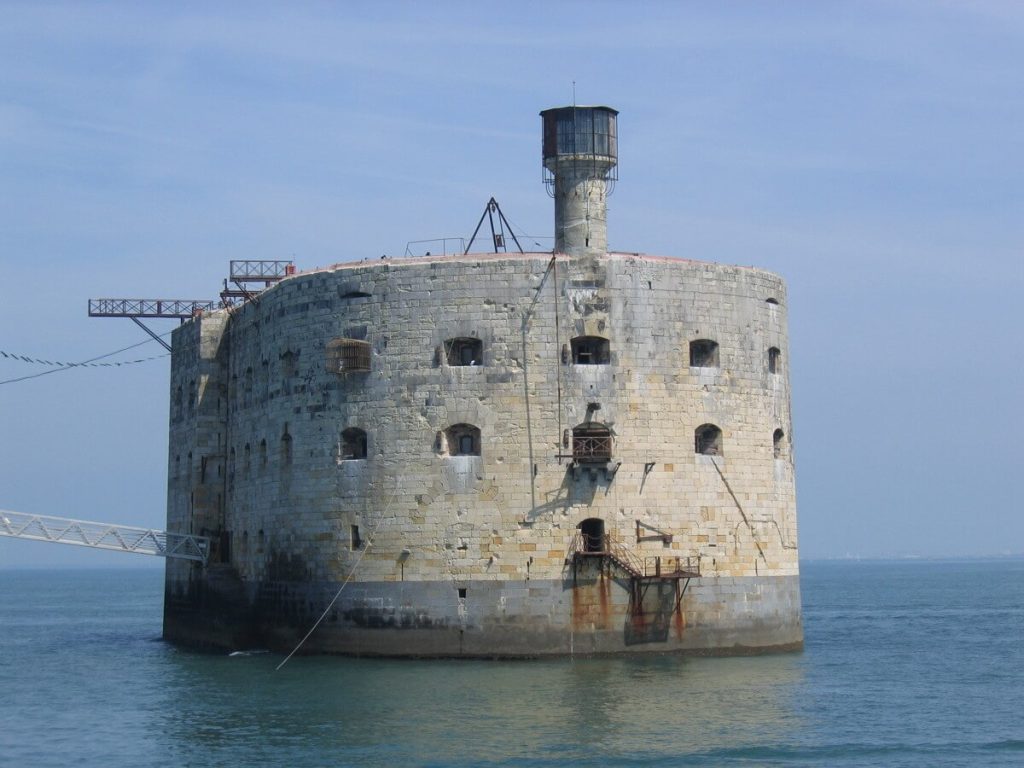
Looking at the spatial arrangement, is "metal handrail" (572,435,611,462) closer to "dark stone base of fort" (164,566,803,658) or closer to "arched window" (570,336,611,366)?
"arched window" (570,336,611,366)

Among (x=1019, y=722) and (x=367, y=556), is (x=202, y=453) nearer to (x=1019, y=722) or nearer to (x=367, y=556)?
(x=367, y=556)

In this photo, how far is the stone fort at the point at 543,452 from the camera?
35094mm

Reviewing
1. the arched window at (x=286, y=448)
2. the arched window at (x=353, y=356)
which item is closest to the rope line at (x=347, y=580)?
the arched window at (x=353, y=356)

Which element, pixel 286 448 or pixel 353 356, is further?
pixel 286 448

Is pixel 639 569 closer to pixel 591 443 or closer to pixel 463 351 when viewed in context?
pixel 591 443

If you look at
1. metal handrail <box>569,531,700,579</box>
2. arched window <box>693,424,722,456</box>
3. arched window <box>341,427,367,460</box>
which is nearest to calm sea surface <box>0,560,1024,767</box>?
metal handrail <box>569,531,700,579</box>

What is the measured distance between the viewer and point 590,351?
36062mm

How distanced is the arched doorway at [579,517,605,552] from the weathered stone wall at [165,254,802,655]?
19 cm

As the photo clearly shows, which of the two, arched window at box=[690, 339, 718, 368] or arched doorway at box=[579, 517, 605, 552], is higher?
arched window at box=[690, 339, 718, 368]

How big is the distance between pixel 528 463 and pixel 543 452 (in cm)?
40

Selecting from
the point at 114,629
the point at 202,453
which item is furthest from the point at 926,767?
the point at 114,629

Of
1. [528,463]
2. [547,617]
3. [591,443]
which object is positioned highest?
[591,443]

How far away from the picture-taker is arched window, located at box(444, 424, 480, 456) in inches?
1405

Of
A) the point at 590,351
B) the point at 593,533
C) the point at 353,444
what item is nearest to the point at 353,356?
the point at 353,444
